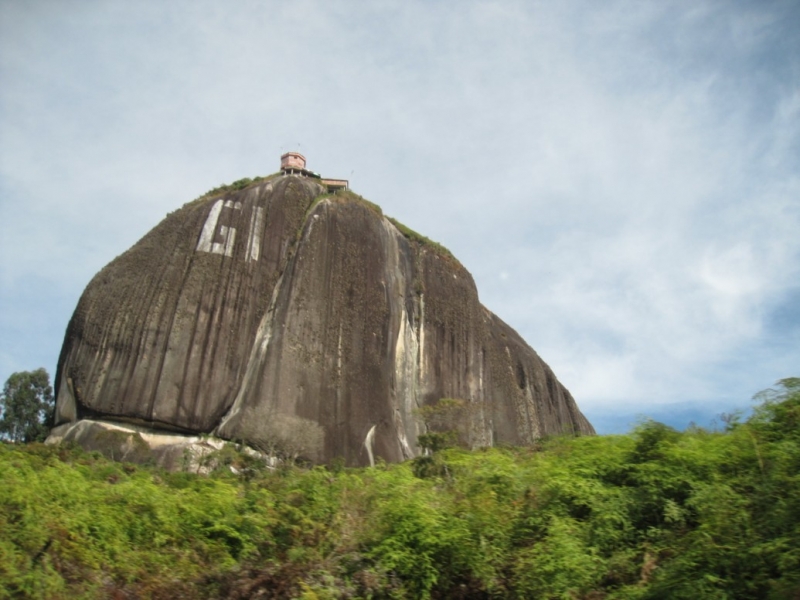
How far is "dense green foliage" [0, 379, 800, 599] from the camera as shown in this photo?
7.24 m

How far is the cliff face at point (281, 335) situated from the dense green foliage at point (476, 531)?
57.3ft

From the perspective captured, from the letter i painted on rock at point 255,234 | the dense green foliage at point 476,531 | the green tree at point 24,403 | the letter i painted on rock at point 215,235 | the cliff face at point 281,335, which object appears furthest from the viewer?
the green tree at point 24,403

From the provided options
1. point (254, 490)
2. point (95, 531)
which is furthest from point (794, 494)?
point (95, 531)

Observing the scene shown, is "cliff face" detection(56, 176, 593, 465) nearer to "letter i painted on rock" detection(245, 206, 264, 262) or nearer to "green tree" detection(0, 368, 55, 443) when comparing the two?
"letter i painted on rock" detection(245, 206, 264, 262)

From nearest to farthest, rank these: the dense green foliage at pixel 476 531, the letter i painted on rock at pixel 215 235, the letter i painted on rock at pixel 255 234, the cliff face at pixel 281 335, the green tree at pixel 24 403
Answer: the dense green foliage at pixel 476 531
the cliff face at pixel 281 335
the letter i painted on rock at pixel 215 235
the letter i painted on rock at pixel 255 234
the green tree at pixel 24 403

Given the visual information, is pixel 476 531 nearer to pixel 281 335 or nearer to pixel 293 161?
pixel 281 335

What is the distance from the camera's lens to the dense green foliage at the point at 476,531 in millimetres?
7242

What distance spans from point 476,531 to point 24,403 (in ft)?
124

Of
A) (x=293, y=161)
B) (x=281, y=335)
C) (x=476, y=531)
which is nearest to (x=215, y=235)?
(x=281, y=335)

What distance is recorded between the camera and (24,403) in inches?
1577

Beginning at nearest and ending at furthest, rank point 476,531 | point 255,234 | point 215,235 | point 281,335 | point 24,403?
1. point 476,531
2. point 281,335
3. point 215,235
4. point 255,234
5. point 24,403

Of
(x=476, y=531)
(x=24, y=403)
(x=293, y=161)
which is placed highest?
(x=293, y=161)

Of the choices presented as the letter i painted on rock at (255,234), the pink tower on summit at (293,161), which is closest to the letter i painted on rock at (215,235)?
the letter i painted on rock at (255,234)

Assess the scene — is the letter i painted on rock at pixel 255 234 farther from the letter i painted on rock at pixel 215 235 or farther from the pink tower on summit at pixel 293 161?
the pink tower on summit at pixel 293 161
